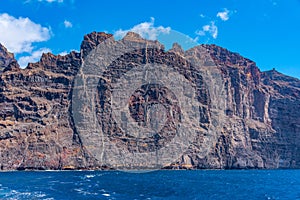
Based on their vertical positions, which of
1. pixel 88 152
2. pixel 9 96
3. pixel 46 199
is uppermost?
pixel 9 96

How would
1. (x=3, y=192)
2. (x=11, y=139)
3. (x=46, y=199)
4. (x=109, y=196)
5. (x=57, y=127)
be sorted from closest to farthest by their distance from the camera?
(x=46, y=199) < (x=109, y=196) < (x=3, y=192) < (x=11, y=139) < (x=57, y=127)

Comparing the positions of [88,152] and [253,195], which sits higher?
[88,152]

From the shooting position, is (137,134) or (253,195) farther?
(137,134)

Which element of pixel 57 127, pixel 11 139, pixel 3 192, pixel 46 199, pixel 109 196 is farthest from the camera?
pixel 57 127

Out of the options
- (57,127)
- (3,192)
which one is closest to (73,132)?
(57,127)

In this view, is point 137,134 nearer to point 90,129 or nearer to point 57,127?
point 90,129

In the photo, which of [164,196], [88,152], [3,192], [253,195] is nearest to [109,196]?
[164,196]

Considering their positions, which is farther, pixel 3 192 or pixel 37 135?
pixel 37 135

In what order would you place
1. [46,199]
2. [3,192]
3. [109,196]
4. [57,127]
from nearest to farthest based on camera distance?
[46,199] → [109,196] → [3,192] → [57,127]

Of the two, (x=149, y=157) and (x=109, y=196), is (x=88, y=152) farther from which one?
(x=109, y=196)
